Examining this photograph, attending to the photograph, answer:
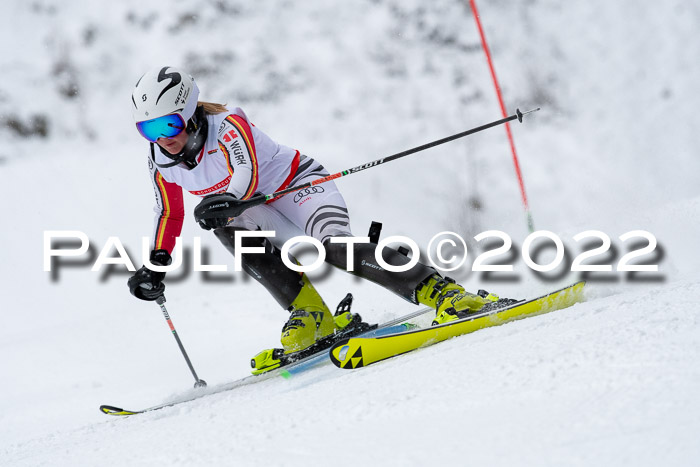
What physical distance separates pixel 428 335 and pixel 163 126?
1.42 meters

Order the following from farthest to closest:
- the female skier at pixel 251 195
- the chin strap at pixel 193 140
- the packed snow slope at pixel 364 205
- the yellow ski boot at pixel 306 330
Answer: the yellow ski boot at pixel 306 330
the chin strap at pixel 193 140
the female skier at pixel 251 195
the packed snow slope at pixel 364 205

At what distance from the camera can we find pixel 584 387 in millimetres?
1441

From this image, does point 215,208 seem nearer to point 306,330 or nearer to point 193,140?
point 193,140

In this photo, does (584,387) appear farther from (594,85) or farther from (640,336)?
(594,85)

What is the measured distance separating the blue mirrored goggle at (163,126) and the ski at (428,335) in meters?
1.19

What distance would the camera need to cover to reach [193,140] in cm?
299

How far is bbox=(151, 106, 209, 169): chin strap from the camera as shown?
2986 millimetres

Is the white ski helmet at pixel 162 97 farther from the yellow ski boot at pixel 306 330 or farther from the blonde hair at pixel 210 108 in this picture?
the yellow ski boot at pixel 306 330

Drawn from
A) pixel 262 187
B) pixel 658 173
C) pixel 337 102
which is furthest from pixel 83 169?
pixel 658 173

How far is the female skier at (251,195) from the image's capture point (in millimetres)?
2789

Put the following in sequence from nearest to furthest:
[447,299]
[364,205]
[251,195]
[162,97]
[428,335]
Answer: [428,335] → [447,299] → [162,97] → [251,195] → [364,205]

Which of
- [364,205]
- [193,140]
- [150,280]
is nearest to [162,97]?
[193,140]

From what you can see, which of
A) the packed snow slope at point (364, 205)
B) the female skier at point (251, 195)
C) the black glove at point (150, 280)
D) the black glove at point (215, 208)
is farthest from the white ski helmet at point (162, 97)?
the packed snow slope at point (364, 205)

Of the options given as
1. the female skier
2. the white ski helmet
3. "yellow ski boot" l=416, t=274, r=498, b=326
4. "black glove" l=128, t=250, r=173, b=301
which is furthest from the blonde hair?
"yellow ski boot" l=416, t=274, r=498, b=326
